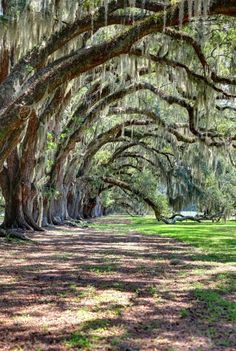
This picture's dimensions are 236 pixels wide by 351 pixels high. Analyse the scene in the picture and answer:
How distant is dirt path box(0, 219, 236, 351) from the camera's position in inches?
148

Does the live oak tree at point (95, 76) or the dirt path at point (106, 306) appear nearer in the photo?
the dirt path at point (106, 306)

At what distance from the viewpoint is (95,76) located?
15.5 metres

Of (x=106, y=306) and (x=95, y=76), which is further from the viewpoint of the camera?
(x=95, y=76)

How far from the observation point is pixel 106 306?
195 inches

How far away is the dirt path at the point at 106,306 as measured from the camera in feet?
12.3

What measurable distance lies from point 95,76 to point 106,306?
1145 centimetres

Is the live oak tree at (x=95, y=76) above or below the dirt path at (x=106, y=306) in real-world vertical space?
above

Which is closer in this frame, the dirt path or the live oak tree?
the dirt path

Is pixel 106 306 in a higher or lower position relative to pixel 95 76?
lower

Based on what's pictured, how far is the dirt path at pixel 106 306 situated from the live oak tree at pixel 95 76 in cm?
245

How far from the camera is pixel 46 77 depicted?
7.56 meters

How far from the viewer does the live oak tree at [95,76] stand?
7.62m

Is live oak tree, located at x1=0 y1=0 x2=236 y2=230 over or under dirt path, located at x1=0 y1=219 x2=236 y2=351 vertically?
over

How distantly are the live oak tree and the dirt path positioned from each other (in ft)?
8.05
